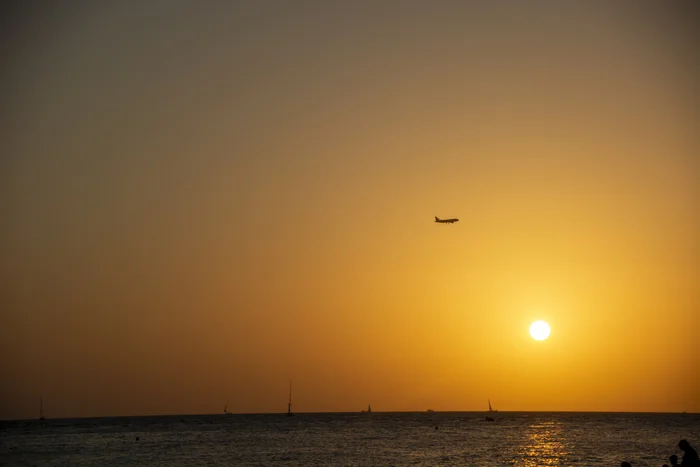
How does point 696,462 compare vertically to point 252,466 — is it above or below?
above

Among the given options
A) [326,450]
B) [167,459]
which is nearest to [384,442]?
[326,450]

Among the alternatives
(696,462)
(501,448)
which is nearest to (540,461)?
(501,448)

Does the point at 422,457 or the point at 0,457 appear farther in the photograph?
the point at 0,457

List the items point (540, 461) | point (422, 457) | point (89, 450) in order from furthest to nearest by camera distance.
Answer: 1. point (89, 450)
2. point (422, 457)
3. point (540, 461)

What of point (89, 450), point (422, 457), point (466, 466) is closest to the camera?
point (466, 466)

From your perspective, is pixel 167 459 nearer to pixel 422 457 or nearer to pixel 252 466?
pixel 252 466

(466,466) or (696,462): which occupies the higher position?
(696,462)

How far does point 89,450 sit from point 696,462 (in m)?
90.0

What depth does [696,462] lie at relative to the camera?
30234 mm

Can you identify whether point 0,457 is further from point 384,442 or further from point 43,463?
point 384,442

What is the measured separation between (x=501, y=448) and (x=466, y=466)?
2715 centimetres

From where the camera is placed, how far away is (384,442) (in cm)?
10688

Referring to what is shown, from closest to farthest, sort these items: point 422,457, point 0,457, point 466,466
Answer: point 466,466
point 422,457
point 0,457

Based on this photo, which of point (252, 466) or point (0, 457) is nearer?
point (252, 466)
